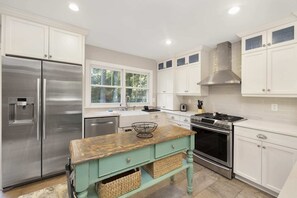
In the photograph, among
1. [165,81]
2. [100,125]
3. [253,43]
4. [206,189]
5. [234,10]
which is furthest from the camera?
[165,81]

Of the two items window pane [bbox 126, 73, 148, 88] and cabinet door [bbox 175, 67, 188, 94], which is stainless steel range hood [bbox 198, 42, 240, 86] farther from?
window pane [bbox 126, 73, 148, 88]

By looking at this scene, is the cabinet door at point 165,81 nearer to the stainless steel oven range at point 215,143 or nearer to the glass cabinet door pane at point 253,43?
the stainless steel oven range at point 215,143

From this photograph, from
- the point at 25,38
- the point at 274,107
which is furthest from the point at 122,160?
the point at 274,107

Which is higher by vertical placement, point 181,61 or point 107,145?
point 181,61

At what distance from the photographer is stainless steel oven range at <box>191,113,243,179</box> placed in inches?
88.9

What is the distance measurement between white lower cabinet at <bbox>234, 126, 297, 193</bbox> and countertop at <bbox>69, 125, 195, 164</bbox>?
1223 mm

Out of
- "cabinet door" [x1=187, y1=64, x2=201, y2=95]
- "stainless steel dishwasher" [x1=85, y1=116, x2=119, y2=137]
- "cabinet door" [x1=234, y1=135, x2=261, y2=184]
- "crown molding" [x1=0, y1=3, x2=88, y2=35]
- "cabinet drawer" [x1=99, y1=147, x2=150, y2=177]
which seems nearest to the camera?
"cabinet drawer" [x1=99, y1=147, x2=150, y2=177]

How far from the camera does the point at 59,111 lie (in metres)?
2.19

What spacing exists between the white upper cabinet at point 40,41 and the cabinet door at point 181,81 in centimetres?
240

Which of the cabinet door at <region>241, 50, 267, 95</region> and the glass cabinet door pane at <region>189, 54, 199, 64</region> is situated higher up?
the glass cabinet door pane at <region>189, 54, 199, 64</region>

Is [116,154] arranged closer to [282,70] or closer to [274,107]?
[282,70]

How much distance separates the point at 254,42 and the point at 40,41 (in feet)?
11.5

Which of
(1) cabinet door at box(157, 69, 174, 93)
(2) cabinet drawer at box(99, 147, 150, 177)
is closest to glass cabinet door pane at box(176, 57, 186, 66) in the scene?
(1) cabinet door at box(157, 69, 174, 93)

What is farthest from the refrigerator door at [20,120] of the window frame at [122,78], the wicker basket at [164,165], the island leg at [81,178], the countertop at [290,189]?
the countertop at [290,189]
